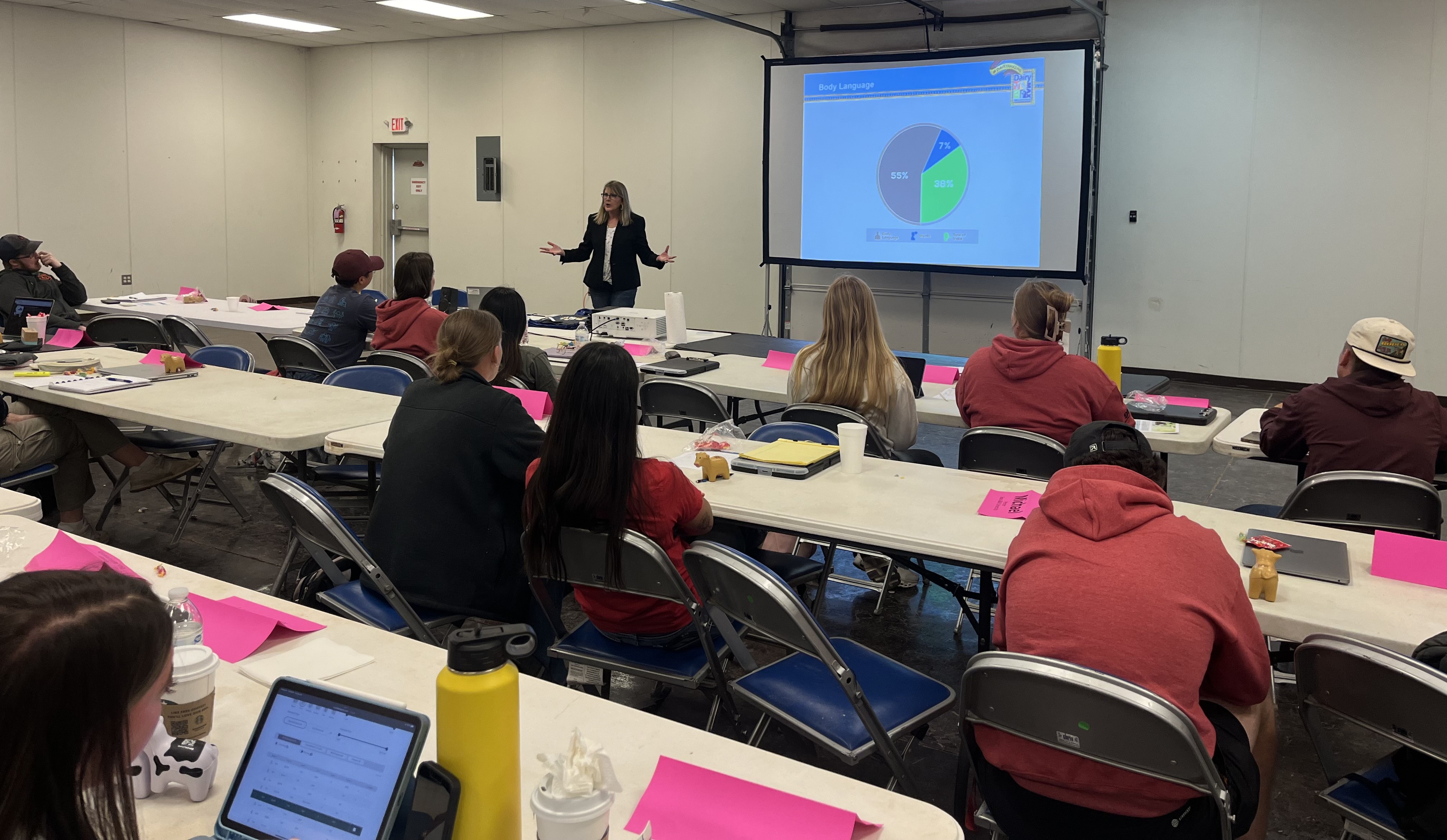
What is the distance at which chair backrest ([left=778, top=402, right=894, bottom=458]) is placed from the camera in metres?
3.73

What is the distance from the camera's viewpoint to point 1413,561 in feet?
7.48

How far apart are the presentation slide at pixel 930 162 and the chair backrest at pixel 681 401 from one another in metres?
4.77

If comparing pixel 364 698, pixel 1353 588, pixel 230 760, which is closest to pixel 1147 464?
pixel 1353 588

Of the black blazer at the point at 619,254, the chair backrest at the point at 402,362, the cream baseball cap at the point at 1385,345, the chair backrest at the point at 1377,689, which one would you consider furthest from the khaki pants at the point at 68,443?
the cream baseball cap at the point at 1385,345

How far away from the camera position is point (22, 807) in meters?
0.95

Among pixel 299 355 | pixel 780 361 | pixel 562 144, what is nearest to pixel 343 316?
pixel 299 355

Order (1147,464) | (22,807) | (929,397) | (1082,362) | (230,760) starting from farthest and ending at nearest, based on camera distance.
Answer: (929,397)
(1082,362)
(1147,464)
(230,760)
(22,807)

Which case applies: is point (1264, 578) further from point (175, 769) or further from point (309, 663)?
point (175, 769)

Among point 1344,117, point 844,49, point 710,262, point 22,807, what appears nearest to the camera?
point 22,807

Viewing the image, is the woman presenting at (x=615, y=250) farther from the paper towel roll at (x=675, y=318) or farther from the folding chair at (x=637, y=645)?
the folding chair at (x=637, y=645)

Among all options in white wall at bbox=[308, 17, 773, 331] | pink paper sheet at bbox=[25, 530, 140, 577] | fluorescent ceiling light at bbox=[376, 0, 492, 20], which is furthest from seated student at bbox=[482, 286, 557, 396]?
fluorescent ceiling light at bbox=[376, 0, 492, 20]

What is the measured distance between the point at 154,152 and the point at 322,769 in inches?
479

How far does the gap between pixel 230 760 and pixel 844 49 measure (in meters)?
9.05

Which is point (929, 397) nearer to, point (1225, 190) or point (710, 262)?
point (1225, 190)
